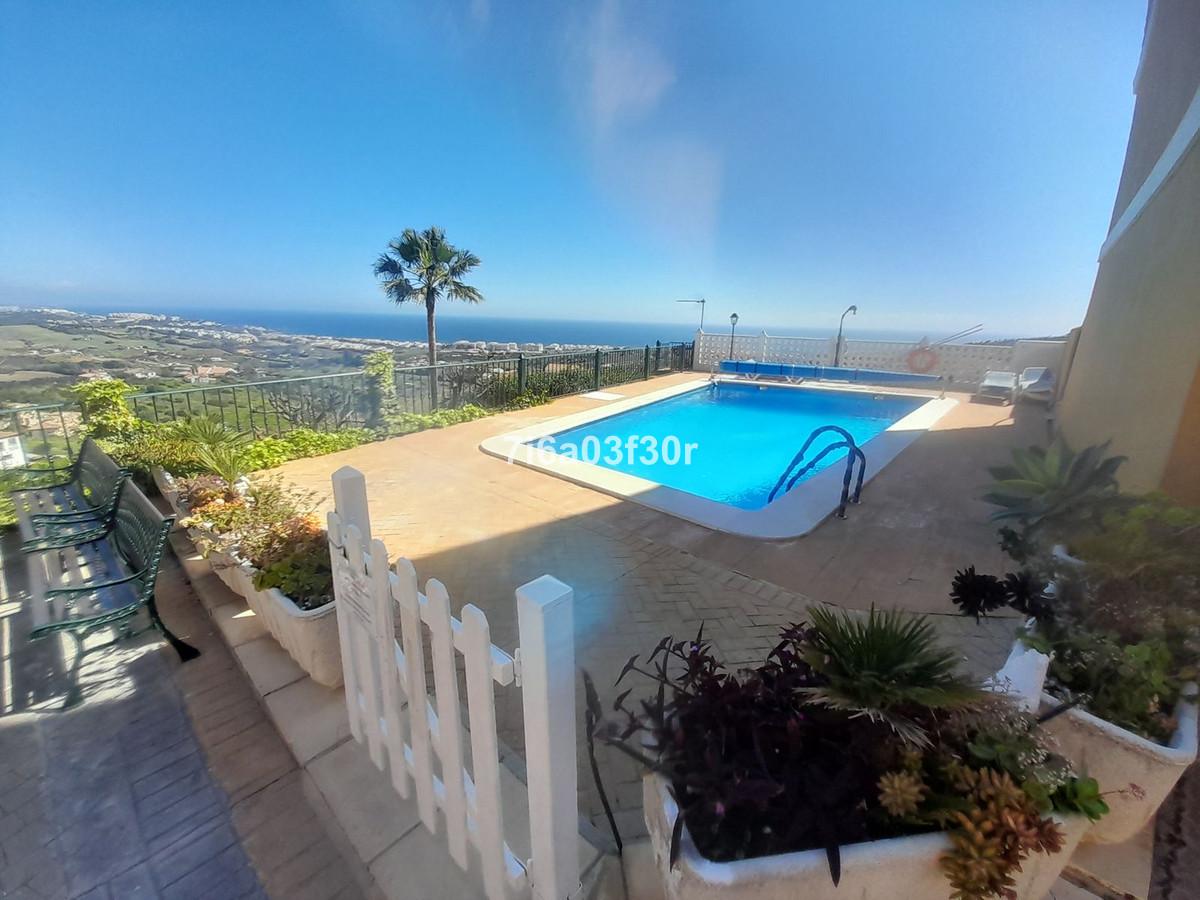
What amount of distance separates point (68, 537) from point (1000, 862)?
4.34 m

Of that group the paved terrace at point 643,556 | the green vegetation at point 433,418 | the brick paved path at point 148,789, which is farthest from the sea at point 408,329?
the brick paved path at point 148,789

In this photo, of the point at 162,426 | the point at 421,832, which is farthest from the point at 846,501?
the point at 162,426

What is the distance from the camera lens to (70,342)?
538cm

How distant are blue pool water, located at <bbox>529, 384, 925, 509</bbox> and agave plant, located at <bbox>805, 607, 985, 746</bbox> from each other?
15.7 ft

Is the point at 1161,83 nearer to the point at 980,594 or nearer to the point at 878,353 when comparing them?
the point at 980,594

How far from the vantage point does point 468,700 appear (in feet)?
3.89

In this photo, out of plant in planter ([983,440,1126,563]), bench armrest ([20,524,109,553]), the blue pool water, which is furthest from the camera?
the blue pool water

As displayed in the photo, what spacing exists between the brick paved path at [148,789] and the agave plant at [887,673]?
154cm

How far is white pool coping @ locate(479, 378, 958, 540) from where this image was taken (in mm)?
4195

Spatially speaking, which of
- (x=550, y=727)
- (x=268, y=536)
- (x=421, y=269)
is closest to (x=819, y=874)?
(x=550, y=727)

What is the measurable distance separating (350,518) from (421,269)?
15.7m

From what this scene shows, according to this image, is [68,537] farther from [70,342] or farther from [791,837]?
[70,342]

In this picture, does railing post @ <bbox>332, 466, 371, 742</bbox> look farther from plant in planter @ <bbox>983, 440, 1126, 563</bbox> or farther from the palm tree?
the palm tree

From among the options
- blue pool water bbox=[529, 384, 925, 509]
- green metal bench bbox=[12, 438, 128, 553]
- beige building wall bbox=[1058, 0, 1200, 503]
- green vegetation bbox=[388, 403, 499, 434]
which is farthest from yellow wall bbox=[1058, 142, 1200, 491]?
green vegetation bbox=[388, 403, 499, 434]
